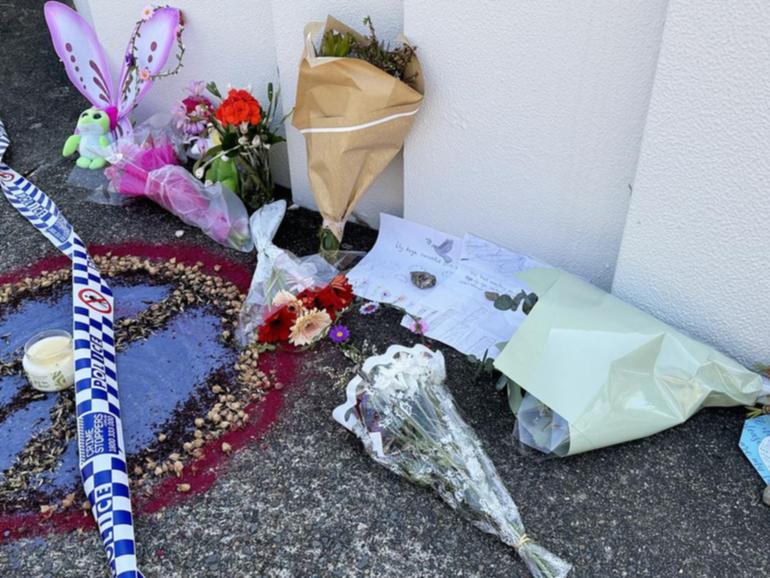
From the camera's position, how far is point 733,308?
209 cm

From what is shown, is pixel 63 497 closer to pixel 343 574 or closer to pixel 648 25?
pixel 343 574

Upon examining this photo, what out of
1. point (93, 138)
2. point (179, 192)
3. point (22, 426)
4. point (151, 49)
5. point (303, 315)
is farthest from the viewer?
point (93, 138)

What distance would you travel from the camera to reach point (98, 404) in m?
2.12

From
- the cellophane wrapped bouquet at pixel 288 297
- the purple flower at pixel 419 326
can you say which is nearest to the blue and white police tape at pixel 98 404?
the cellophane wrapped bouquet at pixel 288 297

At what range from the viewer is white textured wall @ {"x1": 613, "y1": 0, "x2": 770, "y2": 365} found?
176 centimetres

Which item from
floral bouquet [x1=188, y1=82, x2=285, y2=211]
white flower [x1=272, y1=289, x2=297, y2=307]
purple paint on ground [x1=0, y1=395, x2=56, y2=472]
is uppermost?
floral bouquet [x1=188, y1=82, x2=285, y2=211]

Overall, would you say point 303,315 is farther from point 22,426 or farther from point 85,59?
point 85,59

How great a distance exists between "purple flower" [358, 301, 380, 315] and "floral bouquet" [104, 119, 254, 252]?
0.59 m

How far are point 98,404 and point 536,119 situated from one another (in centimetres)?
158

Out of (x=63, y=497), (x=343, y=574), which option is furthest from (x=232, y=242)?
(x=343, y=574)

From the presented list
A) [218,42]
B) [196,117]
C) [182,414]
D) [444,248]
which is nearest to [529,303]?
[444,248]

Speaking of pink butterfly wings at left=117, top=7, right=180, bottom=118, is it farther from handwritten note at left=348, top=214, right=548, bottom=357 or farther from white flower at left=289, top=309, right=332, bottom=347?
white flower at left=289, top=309, right=332, bottom=347

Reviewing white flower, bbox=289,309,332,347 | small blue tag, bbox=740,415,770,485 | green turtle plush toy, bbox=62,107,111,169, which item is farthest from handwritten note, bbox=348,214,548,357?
green turtle plush toy, bbox=62,107,111,169

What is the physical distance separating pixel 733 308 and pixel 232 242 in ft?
5.94
